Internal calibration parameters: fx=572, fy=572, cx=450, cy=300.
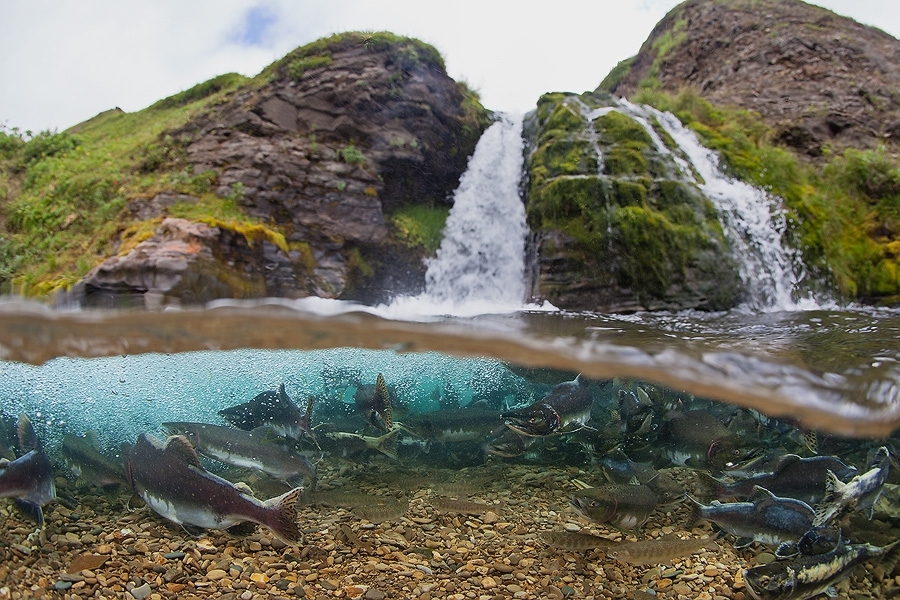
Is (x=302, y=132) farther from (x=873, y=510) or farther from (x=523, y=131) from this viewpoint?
(x=873, y=510)

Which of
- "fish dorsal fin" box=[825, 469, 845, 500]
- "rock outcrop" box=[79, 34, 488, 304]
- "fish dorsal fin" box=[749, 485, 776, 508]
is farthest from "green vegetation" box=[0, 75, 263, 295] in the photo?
"fish dorsal fin" box=[825, 469, 845, 500]

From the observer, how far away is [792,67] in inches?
695

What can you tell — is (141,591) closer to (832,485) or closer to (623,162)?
(832,485)

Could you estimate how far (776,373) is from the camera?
4.87 m

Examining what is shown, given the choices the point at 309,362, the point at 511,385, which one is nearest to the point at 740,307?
the point at 511,385

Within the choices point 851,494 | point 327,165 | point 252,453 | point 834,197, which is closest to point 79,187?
point 327,165

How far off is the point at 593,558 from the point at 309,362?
5.26 meters

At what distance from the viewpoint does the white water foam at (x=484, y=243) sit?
11508 mm

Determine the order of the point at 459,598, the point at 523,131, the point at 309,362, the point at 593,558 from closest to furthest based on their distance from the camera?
the point at 459,598 < the point at 593,558 < the point at 309,362 < the point at 523,131

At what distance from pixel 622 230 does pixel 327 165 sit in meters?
6.31

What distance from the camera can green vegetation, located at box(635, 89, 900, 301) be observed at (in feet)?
39.4

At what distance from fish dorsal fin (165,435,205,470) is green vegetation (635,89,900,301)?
11.8m

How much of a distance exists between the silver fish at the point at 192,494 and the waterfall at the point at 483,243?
19.6 feet

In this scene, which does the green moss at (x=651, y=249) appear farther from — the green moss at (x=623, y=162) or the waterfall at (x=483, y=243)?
the waterfall at (x=483, y=243)
